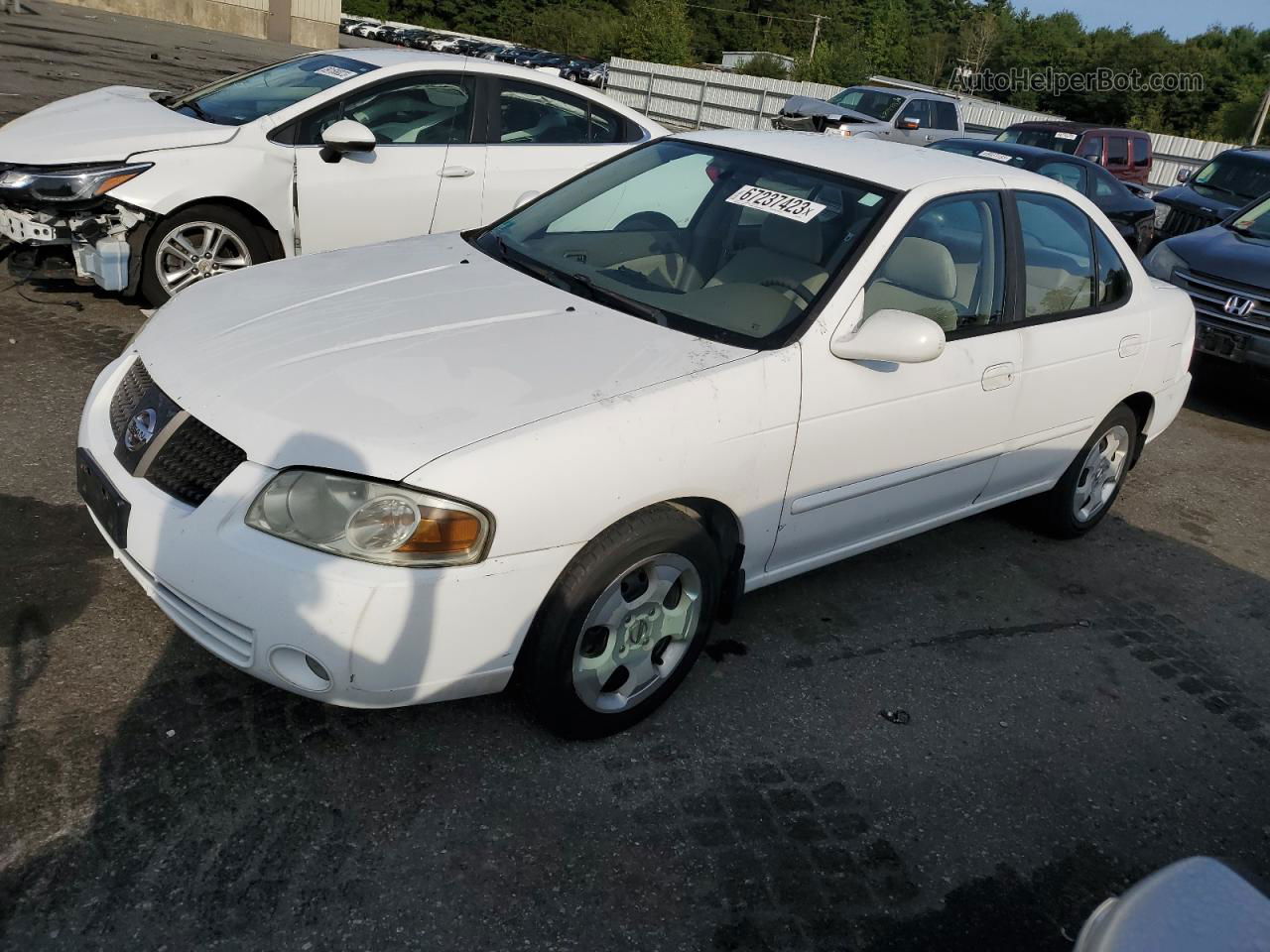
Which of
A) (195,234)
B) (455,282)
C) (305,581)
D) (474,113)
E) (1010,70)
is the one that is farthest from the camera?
(1010,70)

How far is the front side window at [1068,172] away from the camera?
458 inches

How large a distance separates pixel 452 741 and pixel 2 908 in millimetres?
1132

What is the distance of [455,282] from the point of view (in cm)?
359

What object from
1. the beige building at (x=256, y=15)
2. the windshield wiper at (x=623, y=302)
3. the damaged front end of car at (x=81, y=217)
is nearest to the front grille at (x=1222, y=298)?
the windshield wiper at (x=623, y=302)

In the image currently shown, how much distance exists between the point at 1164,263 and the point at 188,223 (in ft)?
23.2

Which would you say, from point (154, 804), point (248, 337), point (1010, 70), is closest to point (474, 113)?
point (248, 337)

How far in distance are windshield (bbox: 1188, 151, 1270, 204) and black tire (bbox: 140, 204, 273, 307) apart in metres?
11.5

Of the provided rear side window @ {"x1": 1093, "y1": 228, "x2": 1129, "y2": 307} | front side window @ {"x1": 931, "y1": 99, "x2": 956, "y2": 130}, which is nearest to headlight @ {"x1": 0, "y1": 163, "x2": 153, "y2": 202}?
rear side window @ {"x1": 1093, "y1": 228, "x2": 1129, "y2": 307}

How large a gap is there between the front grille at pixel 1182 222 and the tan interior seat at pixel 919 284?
33.4 ft

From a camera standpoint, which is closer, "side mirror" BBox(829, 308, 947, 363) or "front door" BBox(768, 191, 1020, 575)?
"side mirror" BBox(829, 308, 947, 363)

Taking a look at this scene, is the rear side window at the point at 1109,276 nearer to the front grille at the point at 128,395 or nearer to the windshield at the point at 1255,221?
the front grille at the point at 128,395

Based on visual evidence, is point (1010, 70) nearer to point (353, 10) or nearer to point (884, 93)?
point (353, 10)

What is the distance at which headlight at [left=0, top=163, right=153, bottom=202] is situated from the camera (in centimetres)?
562

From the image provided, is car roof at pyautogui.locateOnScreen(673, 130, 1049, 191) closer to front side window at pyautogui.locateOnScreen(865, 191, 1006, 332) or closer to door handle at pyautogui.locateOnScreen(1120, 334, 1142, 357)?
front side window at pyautogui.locateOnScreen(865, 191, 1006, 332)
